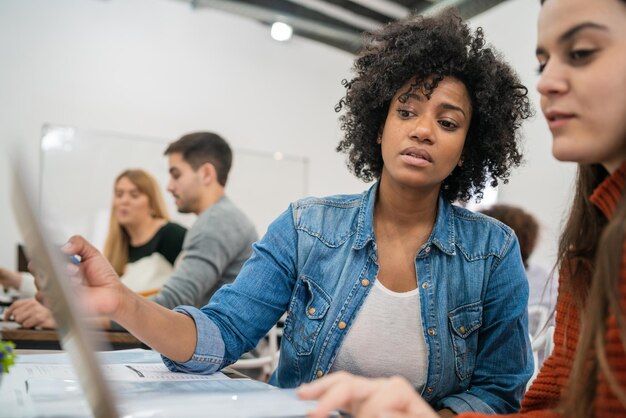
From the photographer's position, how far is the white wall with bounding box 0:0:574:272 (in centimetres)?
396

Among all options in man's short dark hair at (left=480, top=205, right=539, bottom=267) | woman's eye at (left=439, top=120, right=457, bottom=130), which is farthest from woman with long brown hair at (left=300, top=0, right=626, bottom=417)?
man's short dark hair at (left=480, top=205, right=539, bottom=267)

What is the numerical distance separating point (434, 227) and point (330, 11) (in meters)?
4.44

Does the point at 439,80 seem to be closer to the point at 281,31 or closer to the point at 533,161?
the point at 533,161

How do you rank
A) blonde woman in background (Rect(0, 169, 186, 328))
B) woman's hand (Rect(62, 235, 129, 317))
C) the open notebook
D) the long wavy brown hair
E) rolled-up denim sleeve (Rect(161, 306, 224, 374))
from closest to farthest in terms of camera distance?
1. the open notebook
2. the long wavy brown hair
3. woman's hand (Rect(62, 235, 129, 317))
4. rolled-up denim sleeve (Rect(161, 306, 224, 374))
5. blonde woman in background (Rect(0, 169, 186, 328))

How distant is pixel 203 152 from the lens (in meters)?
2.37

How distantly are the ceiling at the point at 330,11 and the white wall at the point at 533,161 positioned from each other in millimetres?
479

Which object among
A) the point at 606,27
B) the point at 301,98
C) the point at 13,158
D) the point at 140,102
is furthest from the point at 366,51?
the point at 301,98

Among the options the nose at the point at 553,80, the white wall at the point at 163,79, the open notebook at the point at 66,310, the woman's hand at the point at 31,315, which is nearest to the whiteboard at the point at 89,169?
the white wall at the point at 163,79

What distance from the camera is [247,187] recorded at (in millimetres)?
4969

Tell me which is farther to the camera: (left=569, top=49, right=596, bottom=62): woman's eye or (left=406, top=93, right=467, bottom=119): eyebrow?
(left=406, top=93, right=467, bottom=119): eyebrow

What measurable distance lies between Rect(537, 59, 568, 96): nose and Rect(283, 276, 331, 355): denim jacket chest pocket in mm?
638

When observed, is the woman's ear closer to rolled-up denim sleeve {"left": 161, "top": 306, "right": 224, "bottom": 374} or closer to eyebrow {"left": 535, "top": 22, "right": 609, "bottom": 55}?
rolled-up denim sleeve {"left": 161, "top": 306, "right": 224, "bottom": 374}

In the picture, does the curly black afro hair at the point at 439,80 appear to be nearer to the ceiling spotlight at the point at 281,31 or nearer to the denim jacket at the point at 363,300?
the denim jacket at the point at 363,300

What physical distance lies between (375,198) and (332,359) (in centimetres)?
38
